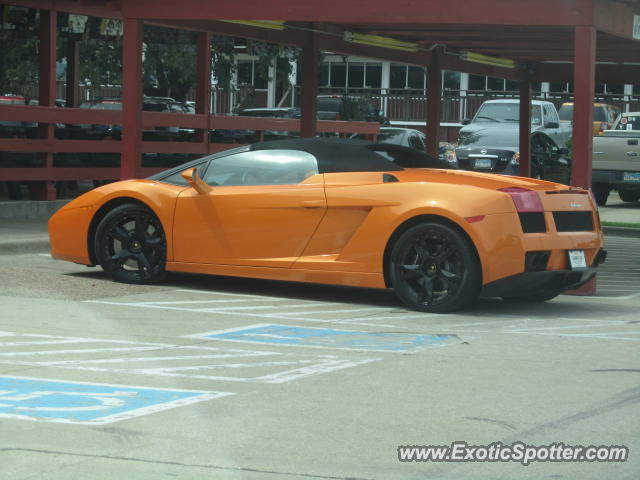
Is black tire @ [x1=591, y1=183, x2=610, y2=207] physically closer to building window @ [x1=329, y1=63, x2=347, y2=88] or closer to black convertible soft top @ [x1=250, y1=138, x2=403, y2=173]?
black convertible soft top @ [x1=250, y1=138, x2=403, y2=173]

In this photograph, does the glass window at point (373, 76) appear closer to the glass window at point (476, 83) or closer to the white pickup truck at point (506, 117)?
the glass window at point (476, 83)

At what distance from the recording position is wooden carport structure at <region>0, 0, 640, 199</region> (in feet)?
40.4

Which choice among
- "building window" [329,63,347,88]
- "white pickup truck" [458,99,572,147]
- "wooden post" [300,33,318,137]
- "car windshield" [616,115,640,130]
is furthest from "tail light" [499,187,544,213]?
"building window" [329,63,347,88]

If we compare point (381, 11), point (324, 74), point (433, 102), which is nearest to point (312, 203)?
point (381, 11)

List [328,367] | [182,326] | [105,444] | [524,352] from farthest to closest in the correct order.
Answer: [182,326] < [524,352] < [328,367] < [105,444]

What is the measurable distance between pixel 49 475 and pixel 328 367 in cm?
273

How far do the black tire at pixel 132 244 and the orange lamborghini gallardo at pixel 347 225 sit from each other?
12 millimetres

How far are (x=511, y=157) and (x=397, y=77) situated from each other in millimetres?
31208

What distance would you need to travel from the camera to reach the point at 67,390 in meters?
6.65

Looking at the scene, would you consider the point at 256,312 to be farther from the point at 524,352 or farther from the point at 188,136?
the point at 188,136

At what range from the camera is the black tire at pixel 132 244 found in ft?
36.4

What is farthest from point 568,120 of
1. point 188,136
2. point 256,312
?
point 256,312

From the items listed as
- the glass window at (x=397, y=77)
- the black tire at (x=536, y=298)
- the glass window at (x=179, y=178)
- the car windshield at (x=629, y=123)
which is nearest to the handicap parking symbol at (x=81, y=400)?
the glass window at (x=179, y=178)

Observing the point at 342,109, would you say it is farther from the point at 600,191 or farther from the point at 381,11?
the point at 381,11
